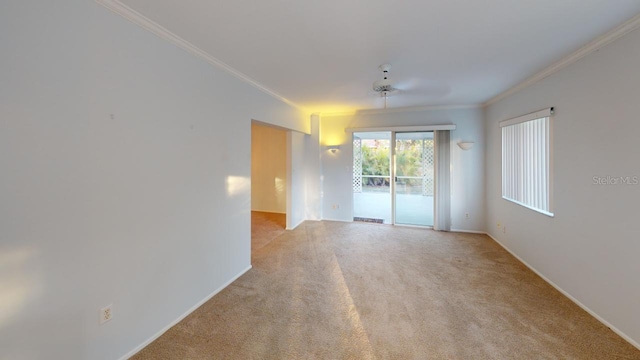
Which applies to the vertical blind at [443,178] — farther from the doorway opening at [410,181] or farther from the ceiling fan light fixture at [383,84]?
the ceiling fan light fixture at [383,84]

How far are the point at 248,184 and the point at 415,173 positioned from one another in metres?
3.72

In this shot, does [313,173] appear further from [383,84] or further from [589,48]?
[589,48]

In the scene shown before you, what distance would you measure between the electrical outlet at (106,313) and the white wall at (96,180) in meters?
0.04

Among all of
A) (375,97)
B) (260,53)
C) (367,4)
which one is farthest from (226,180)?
(375,97)

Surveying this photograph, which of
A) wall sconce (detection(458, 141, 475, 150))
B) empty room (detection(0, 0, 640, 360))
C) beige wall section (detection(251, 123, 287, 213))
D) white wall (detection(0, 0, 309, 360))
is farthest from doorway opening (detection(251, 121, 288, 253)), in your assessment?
wall sconce (detection(458, 141, 475, 150))

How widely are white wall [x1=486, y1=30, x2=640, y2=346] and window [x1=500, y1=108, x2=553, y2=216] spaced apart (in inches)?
6.5

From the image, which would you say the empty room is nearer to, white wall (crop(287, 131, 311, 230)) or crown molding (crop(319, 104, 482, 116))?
crown molding (crop(319, 104, 482, 116))

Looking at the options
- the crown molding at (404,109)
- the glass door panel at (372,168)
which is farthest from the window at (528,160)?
the glass door panel at (372,168)

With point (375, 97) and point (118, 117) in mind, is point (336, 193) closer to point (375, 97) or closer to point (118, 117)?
point (375, 97)

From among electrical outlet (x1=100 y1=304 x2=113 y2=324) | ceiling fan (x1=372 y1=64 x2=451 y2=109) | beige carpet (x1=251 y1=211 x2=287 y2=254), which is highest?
ceiling fan (x1=372 y1=64 x2=451 y2=109)

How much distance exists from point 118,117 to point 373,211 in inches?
225

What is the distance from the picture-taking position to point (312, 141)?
5.48m

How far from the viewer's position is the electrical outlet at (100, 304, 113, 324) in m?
1.60

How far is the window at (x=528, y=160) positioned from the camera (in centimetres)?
292
